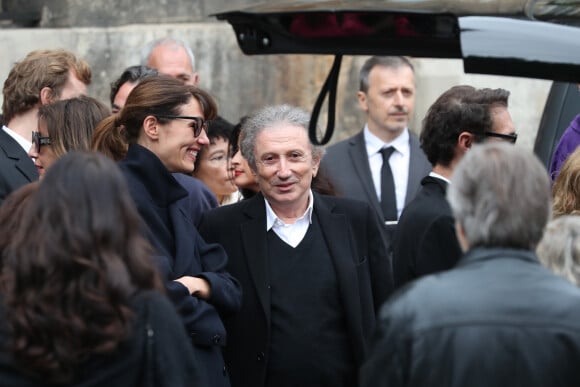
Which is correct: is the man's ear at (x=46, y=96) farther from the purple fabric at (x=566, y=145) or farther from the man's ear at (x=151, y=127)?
the purple fabric at (x=566, y=145)

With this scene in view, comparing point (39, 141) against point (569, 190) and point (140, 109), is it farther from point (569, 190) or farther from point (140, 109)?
point (569, 190)

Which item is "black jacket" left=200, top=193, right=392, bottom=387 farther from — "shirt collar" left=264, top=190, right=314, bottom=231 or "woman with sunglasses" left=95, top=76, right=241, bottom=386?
"woman with sunglasses" left=95, top=76, right=241, bottom=386

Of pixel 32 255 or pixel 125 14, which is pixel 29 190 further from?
pixel 125 14

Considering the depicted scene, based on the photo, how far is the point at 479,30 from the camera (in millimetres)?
4078

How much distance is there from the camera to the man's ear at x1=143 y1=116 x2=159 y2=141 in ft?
18.2

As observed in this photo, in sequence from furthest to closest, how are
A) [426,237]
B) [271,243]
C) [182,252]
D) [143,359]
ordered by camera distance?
[271,243] < [182,252] < [426,237] < [143,359]

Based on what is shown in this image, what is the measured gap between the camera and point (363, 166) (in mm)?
8195

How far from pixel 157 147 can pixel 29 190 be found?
1519mm

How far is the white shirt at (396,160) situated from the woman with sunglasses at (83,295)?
14.6 feet

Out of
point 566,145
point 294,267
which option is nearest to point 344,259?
point 294,267

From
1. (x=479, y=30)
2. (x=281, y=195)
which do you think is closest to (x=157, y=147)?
(x=281, y=195)

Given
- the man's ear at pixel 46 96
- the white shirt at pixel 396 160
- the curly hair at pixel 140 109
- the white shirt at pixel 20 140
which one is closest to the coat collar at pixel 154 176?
the curly hair at pixel 140 109

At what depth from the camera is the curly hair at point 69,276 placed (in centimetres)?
366

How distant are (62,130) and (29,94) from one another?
3.01 ft
